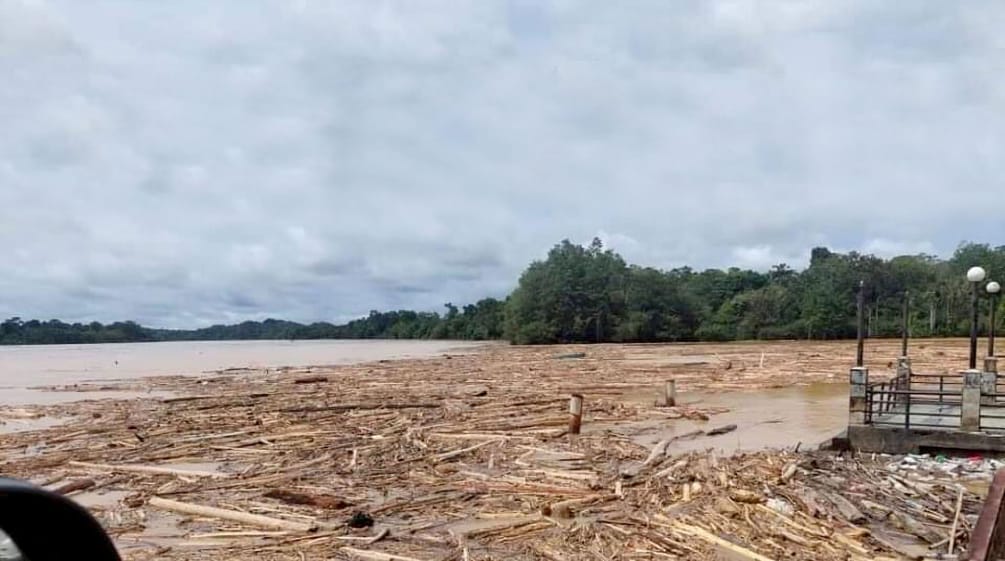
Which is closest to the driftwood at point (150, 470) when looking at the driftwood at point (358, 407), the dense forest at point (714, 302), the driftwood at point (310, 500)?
the driftwood at point (310, 500)

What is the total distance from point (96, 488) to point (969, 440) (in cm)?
1555

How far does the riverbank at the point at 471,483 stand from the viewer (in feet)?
30.5

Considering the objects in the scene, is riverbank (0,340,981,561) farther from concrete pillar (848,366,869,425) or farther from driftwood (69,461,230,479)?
concrete pillar (848,366,869,425)

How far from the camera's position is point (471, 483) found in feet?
42.1

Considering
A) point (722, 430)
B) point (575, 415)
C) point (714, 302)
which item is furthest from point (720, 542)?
point (714, 302)

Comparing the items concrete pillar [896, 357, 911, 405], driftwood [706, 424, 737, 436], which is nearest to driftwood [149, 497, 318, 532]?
driftwood [706, 424, 737, 436]

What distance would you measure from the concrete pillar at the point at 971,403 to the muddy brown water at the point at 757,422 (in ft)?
10.8

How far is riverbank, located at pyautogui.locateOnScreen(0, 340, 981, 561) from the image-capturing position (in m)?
9.30

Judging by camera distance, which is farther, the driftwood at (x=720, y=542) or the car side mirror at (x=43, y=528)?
the driftwood at (x=720, y=542)

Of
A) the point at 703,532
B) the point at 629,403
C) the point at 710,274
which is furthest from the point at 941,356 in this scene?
the point at 710,274

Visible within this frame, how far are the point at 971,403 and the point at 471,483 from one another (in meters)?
9.35

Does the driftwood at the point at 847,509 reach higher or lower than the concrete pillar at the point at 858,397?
lower

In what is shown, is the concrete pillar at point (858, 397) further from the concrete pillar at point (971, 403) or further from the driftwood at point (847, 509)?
the driftwood at point (847, 509)

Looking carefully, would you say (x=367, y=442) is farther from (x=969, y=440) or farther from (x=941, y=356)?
(x=941, y=356)
